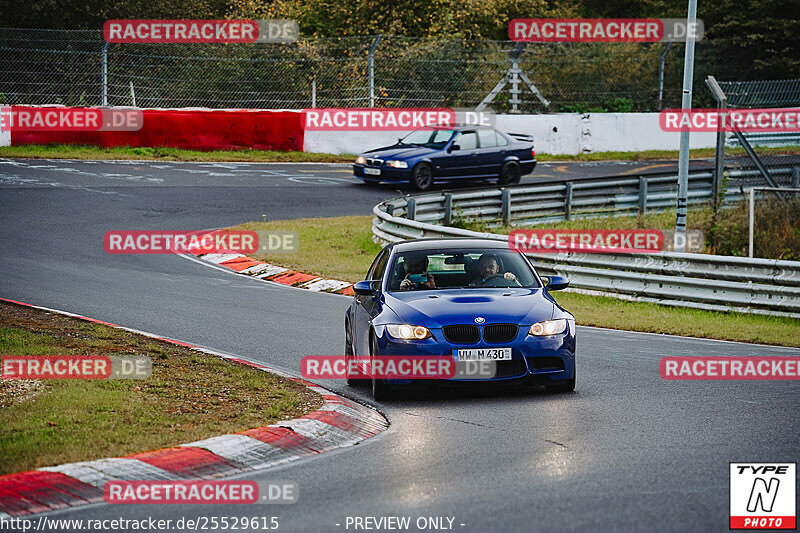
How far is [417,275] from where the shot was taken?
11.2 metres

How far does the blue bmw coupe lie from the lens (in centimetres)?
1002

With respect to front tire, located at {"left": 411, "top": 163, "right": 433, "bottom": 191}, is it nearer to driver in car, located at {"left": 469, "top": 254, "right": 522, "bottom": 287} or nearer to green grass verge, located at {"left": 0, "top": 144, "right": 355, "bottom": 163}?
green grass verge, located at {"left": 0, "top": 144, "right": 355, "bottom": 163}

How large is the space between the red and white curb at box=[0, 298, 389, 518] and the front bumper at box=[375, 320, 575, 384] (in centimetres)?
68

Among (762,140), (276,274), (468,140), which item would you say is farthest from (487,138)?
(276,274)

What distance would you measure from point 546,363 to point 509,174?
20.1 m

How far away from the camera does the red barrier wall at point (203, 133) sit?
105ft

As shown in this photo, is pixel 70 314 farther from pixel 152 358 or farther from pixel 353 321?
pixel 353 321

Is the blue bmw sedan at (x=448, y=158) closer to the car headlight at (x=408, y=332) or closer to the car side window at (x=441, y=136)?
the car side window at (x=441, y=136)

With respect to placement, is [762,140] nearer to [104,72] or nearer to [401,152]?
[401,152]
